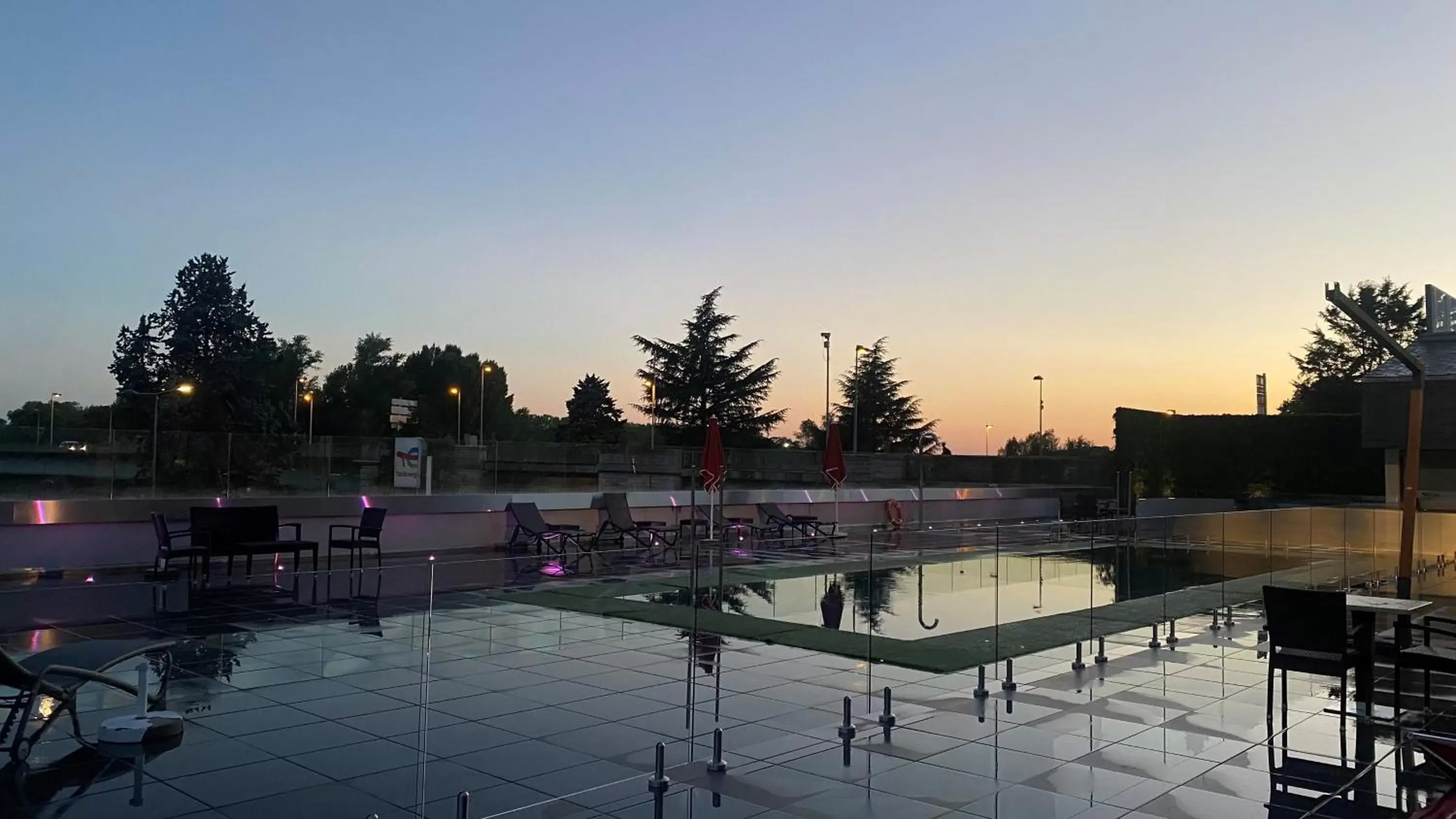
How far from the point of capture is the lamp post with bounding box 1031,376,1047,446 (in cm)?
5250

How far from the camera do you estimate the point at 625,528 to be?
16.8 meters

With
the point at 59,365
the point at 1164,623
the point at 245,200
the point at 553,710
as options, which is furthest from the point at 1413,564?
the point at 59,365

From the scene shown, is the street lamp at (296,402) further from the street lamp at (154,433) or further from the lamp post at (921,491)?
the street lamp at (154,433)

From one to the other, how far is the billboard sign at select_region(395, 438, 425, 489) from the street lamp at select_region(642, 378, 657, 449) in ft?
89.3

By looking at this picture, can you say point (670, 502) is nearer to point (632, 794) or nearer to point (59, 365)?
point (632, 794)

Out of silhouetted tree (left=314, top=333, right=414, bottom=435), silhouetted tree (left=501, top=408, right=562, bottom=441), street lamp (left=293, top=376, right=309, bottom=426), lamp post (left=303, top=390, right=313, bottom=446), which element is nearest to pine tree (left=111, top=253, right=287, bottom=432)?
lamp post (left=303, top=390, right=313, bottom=446)

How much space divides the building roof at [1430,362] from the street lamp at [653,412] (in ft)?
94.3

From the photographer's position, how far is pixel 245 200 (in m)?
19.6

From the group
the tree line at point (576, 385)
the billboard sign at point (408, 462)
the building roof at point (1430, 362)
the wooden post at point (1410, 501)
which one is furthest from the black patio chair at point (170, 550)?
the tree line at point (576, 385)

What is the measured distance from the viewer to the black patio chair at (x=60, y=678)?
4996mm

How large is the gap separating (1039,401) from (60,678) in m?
53.7

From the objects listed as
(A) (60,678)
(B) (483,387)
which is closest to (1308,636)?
(A) (60,678)

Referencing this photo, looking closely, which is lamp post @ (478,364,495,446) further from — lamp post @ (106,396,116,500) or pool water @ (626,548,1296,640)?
pool water @ (626,548,1296,640)

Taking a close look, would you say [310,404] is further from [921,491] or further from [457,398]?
[921,491]
